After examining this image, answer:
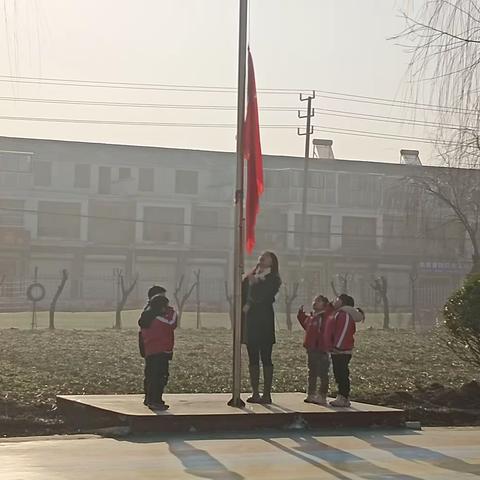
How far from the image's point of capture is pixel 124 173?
33750mm

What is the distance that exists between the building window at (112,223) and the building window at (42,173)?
1.79 m

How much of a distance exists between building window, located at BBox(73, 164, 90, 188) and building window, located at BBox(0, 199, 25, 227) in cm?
183

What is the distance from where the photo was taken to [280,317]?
115ft

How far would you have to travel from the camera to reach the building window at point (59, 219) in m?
33.5

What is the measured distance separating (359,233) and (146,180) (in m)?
7.20

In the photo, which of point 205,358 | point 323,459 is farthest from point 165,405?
point 205,358

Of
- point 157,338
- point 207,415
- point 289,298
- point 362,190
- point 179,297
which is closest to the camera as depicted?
point 207,415

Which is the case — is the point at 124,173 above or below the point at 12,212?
above

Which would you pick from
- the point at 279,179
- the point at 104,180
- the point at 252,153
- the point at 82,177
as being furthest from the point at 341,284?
the point at 252,153

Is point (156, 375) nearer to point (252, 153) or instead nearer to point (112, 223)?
point (252, 153)

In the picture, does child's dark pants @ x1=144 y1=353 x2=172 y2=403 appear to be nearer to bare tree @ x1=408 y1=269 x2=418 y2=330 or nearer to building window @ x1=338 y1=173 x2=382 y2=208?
bare tree @ x1=408 y1=269 x2=418 y2=330

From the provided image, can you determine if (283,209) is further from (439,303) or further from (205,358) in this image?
(205,358)

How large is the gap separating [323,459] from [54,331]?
17.1 meters

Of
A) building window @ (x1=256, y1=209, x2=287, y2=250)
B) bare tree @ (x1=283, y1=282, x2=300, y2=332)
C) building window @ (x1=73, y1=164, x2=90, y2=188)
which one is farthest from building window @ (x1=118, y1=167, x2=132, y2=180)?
bare tree @ (x1=283, y1=282, x2=300, y2=332)
